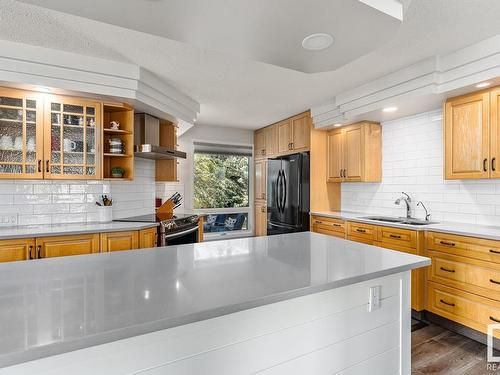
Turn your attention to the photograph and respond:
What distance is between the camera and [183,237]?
3637 mm

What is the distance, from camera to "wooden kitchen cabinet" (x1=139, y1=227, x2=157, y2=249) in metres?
2.94

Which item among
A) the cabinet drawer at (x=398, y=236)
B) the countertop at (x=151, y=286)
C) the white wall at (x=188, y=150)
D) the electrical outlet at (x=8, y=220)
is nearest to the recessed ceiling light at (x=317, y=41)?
the countertop at (x=151, y=286)

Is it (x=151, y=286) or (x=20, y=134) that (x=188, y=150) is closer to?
(x=20, y=134)

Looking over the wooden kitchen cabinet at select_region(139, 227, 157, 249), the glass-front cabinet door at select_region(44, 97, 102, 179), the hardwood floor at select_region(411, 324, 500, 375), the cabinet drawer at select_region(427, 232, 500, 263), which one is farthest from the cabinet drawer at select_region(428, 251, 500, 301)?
the glass-front cabinet door at select_region(44, 97, 102, 179)

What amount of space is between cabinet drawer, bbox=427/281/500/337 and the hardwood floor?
150mm

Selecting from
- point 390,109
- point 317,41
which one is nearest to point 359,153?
point 390,109

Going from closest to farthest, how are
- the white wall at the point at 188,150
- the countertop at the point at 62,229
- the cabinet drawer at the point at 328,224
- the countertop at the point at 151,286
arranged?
the countertop at the point at 151,286 < the countertop at the point at 62,229 < the cabinet drawer at the point at 328,224 < the white wall at the point at 188,150

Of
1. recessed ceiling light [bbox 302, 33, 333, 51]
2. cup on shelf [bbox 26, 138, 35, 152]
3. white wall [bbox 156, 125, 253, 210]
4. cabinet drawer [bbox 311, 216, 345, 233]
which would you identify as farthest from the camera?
white wall [bbox 156, 125, 253, 210]

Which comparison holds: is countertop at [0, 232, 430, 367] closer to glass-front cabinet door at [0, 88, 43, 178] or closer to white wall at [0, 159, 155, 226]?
glass-front cabinet door at [0, 88, 43, 178]

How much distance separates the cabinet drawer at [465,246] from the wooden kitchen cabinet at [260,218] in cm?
311

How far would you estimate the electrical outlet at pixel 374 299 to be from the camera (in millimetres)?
1369

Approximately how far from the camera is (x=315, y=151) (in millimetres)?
4332

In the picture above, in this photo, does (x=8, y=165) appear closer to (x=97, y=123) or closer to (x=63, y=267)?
(x=97, y=123)

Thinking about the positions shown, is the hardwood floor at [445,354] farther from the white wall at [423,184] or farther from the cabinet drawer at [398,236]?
the white wall at [423,184]
